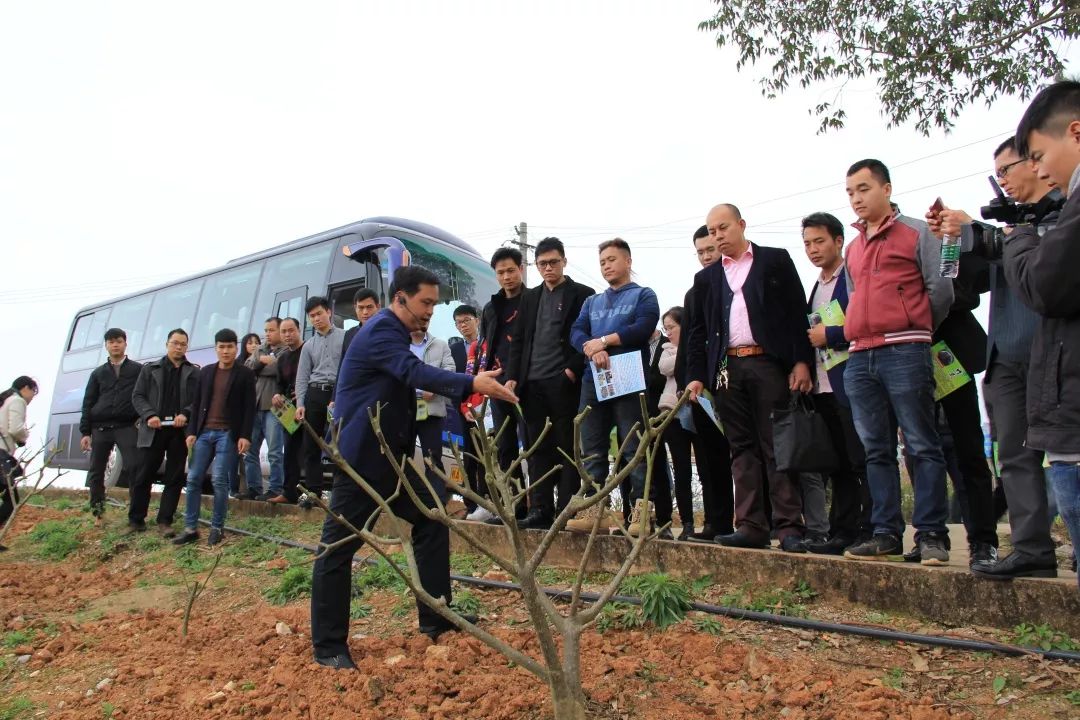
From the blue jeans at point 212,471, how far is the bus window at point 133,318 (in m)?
7.57

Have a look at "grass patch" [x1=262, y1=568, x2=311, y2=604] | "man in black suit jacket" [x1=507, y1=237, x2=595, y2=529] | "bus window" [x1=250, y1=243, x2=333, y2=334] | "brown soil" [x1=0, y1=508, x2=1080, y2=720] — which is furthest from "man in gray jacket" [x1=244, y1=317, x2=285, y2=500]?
"man in black suit jacket" [x1=507, y1=237, x2=595, y2=529]

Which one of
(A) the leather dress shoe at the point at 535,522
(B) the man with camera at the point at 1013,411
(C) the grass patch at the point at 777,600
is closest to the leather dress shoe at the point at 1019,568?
(B) the man with camera at the point at 1013,411

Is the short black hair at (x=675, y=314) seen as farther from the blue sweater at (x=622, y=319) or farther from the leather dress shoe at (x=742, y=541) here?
the leather dress shoe at (x=742, y=541)

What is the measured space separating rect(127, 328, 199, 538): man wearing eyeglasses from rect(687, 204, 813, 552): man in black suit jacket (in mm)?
5277

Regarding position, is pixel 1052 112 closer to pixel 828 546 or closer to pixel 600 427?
pixel 828 546

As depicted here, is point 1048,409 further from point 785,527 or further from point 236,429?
point 236,429

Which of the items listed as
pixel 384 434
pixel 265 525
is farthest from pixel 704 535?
pixel 265 525

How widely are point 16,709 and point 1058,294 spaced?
441 centimetres

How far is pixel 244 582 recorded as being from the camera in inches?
227

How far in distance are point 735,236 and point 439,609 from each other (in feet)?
9.59

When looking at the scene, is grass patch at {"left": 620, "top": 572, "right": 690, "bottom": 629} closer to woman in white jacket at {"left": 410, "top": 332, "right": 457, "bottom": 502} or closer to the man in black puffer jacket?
woman in white jacket at {"left": 410, "top": 332, "right": 457, "bottom": 502}

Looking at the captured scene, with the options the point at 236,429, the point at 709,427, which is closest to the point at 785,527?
the point at 709,427

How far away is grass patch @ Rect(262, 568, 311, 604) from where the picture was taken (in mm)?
5094

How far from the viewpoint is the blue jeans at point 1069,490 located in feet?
6.58
